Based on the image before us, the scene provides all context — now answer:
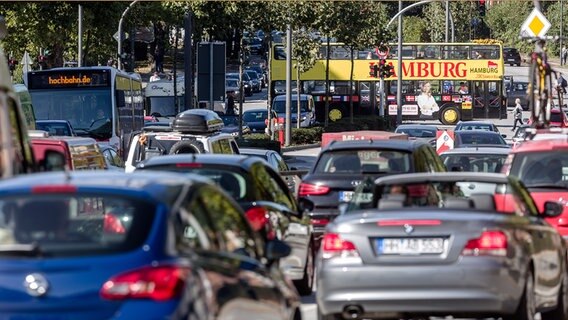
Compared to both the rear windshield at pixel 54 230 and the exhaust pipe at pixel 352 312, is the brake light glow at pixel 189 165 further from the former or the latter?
the rear windshield at pixel 54 230

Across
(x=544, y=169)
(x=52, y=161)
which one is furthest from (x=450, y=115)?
(x=52, y=161)

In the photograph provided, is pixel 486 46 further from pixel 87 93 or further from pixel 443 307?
pixel 443 307

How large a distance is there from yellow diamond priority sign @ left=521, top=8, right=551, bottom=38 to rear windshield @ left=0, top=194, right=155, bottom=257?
14.4 m

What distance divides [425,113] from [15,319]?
66287 millimetres

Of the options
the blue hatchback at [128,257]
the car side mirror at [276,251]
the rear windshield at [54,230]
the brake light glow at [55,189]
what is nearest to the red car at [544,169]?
the car side mirror at [276,251]

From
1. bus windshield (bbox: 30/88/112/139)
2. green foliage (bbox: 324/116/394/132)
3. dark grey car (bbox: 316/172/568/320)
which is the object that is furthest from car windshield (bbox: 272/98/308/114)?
dark grey car (bbox: 316/172/568/320)

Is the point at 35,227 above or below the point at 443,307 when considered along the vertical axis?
above

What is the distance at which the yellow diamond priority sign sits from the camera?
21562 millimetres

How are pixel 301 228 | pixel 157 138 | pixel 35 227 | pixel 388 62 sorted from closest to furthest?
pixel 35 227
pixel 301 228
pixel 157 138
pixel 388 62

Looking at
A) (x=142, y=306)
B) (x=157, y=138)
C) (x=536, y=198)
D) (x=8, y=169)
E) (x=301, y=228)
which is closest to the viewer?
(x=142, y=306)

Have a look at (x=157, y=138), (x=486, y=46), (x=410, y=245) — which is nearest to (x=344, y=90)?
(x=486, y=46)

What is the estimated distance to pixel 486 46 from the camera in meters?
74.2

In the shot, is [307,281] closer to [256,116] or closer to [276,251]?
[276,251]

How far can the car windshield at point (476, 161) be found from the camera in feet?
79.9
